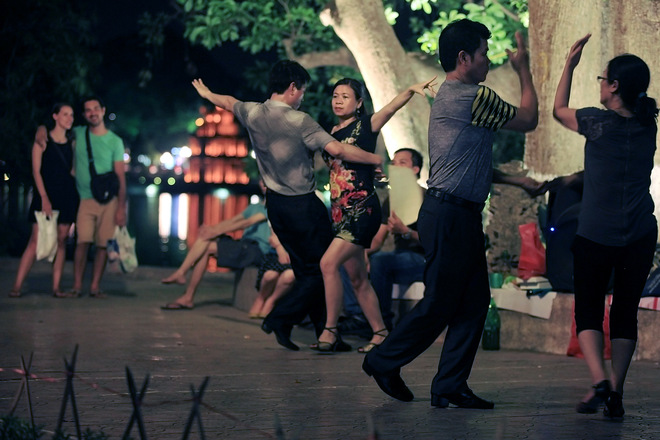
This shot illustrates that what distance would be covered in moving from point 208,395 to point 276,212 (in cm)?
238

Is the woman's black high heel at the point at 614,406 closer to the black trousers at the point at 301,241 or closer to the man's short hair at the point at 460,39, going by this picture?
the man's short hair at the point at 460,39

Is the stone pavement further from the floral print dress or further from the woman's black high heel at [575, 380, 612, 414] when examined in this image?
the floral print dress

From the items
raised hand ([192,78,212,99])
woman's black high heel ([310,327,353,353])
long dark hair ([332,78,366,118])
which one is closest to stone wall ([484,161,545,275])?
woman's black high heel ([310,327,353,353])

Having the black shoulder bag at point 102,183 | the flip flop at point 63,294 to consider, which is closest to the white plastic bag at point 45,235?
the flip flop at point 63,294

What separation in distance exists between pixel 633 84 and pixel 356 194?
9.33 feet

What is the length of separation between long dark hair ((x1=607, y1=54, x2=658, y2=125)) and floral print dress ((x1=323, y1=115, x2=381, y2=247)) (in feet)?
8.87

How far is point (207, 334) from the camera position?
36.3 ft

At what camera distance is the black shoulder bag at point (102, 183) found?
13898 millimetres

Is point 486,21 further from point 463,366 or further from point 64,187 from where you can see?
point 463,366

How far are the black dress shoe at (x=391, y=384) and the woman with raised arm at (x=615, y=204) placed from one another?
0.91 meters

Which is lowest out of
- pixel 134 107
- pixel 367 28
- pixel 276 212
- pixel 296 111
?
pixel 276 212

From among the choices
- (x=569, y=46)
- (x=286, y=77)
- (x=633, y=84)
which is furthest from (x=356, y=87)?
(x=569, y=46)

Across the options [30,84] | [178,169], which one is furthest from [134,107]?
[30,84]

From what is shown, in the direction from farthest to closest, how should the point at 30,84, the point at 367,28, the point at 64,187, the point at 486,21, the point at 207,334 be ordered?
the point at 30,84 < the point at 486,21 < the point at 367,28 < the point at 64,187 < the point at 207,334
